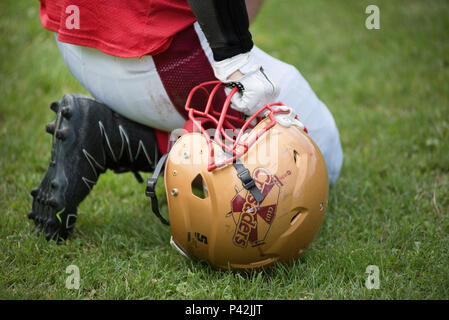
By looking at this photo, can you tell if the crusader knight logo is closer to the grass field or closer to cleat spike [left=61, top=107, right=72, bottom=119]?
the grass field

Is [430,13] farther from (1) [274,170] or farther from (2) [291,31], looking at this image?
(1) [274,170]

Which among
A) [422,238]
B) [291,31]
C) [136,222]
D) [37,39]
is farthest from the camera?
[291,31]

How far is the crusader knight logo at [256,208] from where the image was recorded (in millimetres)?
1741

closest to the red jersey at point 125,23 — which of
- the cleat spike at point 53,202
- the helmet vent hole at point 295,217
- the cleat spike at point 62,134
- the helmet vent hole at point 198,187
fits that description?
the cleat spike at point 62,134

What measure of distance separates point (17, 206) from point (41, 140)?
0.93 metres

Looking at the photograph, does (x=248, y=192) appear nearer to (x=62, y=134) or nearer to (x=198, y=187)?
(x=198, y=187)

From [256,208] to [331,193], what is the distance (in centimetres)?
112

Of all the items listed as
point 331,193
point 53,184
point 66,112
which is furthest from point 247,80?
point 331,193

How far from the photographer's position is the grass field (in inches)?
77.2

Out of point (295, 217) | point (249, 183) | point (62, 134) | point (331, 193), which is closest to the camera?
point (249, 183)

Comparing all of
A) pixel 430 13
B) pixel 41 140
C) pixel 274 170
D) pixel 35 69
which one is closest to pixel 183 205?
pixel 274 170

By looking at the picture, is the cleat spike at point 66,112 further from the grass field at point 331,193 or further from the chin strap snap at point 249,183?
the chin strap snap at point 249,183

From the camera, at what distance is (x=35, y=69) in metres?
4.24

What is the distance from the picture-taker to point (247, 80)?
6.16ft
